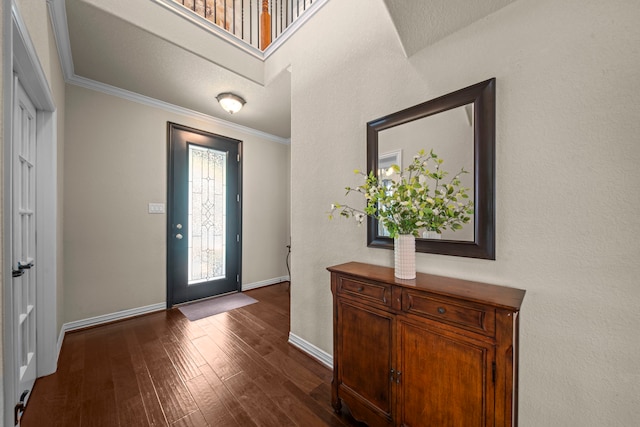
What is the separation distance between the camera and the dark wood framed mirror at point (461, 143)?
49.1 inches

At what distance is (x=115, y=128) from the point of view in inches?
110

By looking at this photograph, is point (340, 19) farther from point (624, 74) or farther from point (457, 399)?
point (457, 399)

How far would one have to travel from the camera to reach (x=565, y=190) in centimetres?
106

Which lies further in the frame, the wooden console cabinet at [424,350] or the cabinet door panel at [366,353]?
the cabinet door panel at [366,353]

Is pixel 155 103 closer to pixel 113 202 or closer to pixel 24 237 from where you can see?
pixel 113 202

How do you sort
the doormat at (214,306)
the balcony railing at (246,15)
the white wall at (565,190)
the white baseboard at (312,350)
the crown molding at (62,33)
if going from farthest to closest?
the doormat at (214,306) → the balcony railing at (246,15) → the white baseboard at (312,350) → the crown molding at (62,33) → the white wall at (565,190)

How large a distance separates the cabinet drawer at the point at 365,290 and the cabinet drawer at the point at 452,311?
103mm

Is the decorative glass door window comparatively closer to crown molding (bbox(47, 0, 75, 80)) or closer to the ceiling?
the ceiling

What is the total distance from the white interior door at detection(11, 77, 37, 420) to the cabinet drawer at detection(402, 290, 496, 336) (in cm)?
213

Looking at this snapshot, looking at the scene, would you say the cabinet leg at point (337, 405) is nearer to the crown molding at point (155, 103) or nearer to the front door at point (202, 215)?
the front door at point (202, 215)

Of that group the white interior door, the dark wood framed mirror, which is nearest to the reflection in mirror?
the dark wood framed mirror

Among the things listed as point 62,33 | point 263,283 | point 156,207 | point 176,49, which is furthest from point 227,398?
point 62,33

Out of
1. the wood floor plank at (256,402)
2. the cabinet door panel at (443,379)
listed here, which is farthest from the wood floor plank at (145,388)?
the cabinet door panel at (443,379)

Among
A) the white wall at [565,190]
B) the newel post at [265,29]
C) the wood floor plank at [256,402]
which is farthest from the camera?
the newel post at [265,29]
